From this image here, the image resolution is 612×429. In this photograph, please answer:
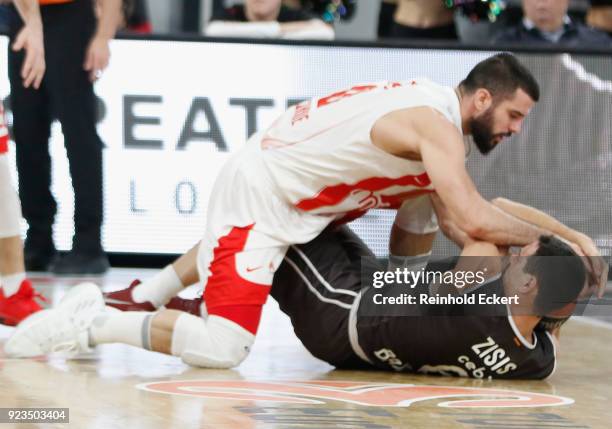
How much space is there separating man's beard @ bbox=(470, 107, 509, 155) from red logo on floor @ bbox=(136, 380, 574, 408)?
0.89 metres

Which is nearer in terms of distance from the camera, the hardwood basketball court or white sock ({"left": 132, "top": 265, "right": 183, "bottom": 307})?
the hardwood basketball court

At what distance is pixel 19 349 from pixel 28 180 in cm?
268

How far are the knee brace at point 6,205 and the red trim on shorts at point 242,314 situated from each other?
0.95 meters

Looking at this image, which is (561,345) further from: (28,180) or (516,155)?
(28,180)

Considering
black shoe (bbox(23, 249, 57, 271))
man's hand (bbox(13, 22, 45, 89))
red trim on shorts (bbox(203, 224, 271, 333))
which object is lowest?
black shoe (bbox(23, 249, 57, 271))

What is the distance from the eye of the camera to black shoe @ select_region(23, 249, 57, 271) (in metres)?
6.85

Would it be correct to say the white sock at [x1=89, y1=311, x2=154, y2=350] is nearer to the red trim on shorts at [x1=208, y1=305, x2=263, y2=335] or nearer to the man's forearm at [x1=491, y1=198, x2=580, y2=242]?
the red trim on shorts at [x1=208, y1=305, x2=263, y2=335]

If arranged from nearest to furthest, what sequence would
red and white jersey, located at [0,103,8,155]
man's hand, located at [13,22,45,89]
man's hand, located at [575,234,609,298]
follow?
man's hand, located at [575,234,609,298]
red and white jersey, located at [0,103,8,155]
man's hand, located at [13,22,45,89]

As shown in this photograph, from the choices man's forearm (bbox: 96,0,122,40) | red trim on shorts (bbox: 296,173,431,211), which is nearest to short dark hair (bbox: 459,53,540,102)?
red trim on shorts (bbox: 296,173,431,211)

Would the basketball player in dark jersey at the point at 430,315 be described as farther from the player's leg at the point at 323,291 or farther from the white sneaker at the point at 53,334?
the white sneaker at the point at 53,334

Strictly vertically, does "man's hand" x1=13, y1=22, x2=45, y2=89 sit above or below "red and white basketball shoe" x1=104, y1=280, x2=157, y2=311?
above

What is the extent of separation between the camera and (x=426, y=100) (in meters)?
4.23

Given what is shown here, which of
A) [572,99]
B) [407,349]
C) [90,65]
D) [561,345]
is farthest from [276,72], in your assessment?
[407,349]

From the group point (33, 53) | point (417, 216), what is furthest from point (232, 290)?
point (33, 53)
